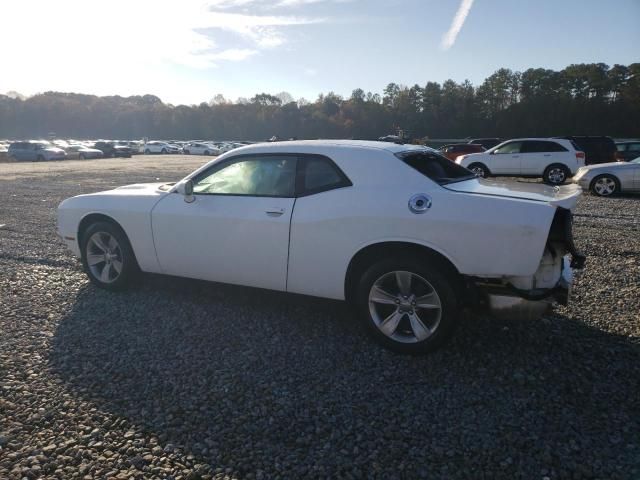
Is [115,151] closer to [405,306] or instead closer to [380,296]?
[380,296]

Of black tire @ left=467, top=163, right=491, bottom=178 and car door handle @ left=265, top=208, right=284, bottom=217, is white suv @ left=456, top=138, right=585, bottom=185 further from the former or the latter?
car door handle @ left=265, top=208, right=284, bottom=217

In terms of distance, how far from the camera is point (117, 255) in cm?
480

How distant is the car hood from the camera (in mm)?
3266

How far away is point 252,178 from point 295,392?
6.58ft

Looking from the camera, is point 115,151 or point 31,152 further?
point 115,151

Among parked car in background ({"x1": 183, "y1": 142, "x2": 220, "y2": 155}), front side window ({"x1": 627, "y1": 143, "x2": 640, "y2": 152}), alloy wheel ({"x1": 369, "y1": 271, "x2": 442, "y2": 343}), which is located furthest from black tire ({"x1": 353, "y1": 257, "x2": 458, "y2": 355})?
parked car in background ({"x1": 183, "y1": 142, "x2": 220, "y2": 155})

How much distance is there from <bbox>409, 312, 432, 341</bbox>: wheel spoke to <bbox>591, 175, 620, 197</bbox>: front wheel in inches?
463

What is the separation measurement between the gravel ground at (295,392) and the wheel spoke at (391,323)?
0.64ft

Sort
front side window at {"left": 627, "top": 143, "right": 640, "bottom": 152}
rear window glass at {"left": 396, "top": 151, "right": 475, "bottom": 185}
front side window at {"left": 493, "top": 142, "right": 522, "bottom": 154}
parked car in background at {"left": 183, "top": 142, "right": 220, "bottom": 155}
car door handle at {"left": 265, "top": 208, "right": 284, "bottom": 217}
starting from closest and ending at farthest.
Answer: rear window glass at {"left": 396, "top": 151, "right": 475, "bottom": 185} → car door handle at {"left": 265, "top": 208, "right": 284, "bottom": 217} → front side window at {"left": 493, "top": 142, "right": 522, "bottom": 154} → front side window at {"left": 627, "top": 143, "right": 640, "bottom": 152} → parked car in background at {"left": 183, "top": 142, "right": 220, "bottom": 155}

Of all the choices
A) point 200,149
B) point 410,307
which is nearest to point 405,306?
point 410,307

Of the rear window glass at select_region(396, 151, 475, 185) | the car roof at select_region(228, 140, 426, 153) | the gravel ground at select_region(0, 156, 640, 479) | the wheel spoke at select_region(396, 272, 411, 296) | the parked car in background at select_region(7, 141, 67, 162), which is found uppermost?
the car roof at select_region(228, 140, 426, 153)

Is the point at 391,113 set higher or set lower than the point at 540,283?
higher

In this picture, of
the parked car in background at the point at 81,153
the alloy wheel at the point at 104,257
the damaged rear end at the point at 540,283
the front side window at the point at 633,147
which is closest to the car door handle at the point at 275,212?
the damaged rear end at the point at 540,283

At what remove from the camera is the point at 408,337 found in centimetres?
350
